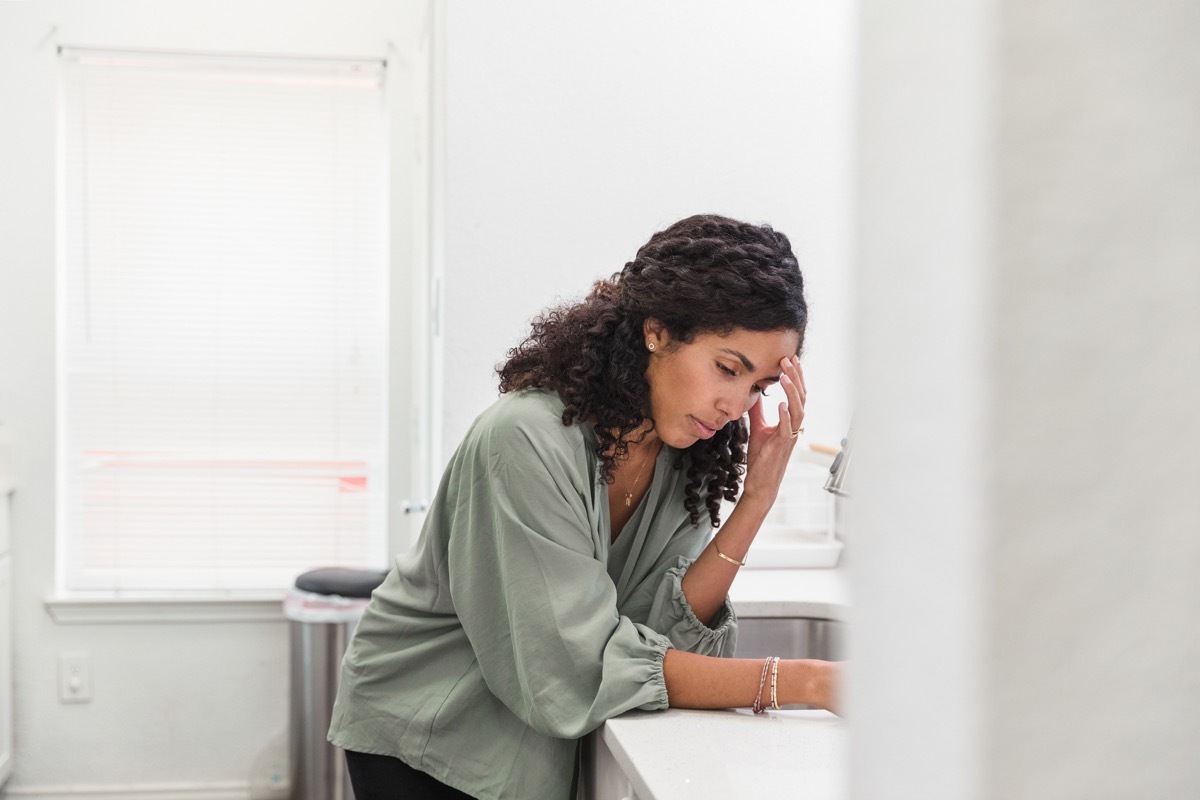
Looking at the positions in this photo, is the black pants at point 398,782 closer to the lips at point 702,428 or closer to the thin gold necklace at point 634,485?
the thin gold necklace at point 634,485

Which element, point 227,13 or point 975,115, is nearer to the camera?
point 975,115

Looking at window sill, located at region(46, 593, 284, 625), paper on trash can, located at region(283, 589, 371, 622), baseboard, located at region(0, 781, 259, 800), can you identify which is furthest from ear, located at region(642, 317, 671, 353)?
baseboard, located at region(0, 781, 259, 800)

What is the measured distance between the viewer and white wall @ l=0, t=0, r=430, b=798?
2828mm

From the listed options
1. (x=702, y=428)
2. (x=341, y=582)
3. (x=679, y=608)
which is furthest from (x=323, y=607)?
(x=702, y=428)

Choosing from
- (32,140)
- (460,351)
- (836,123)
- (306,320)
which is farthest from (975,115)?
Result: (32,140)

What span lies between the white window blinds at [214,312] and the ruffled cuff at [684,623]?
73.5 inches

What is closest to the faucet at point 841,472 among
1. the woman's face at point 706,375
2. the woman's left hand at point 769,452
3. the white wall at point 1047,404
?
the woman's left hand at point 769,452

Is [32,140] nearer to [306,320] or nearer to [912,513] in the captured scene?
[306,320]

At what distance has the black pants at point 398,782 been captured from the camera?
4.11 feet

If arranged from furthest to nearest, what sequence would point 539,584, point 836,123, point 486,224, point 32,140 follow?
1. point 32,140
2. point 836,123
3. point 486,224
4. point 539,584

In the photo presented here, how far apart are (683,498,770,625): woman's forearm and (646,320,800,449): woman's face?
0.45 feet

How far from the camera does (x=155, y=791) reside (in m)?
2.94

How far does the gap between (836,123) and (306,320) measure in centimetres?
163

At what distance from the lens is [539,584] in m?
1.10
